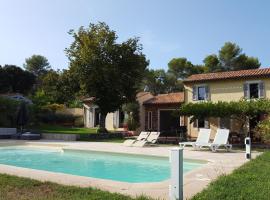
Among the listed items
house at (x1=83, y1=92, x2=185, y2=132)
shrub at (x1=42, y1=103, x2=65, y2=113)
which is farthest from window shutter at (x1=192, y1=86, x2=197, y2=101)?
shrub at (x1=42, y1=103, x2=65, y2=113)

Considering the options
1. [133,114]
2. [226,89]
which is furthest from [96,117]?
[226,89]

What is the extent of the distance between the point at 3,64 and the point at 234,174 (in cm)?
5766

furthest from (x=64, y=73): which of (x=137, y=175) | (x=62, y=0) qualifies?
(x=137, y=175)

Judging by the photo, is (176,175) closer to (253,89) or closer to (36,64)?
(253,89)

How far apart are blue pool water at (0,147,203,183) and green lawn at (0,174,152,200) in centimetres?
444

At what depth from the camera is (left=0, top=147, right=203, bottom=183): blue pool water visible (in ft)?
42.0

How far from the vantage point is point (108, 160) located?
1648 cm

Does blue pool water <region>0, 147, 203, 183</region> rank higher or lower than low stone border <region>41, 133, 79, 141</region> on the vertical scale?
lower

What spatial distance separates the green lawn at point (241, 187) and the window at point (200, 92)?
20.2m

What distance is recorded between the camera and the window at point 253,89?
27250 millimetres

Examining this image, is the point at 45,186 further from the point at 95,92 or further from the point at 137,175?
the point at 95,92

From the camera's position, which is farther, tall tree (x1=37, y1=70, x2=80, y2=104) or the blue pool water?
tall tree (x1=37, y1=70, x2=80, y2=104)

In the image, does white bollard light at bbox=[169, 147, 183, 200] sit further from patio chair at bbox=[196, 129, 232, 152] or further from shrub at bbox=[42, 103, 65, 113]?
shrub at bbox=[42, 103, 65, 113]

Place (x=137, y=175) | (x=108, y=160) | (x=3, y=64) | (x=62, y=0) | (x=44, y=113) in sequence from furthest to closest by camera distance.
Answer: (x=3, y=64) → (x=44, y=113) → (x=62, y=0) → (x=108, y=160) → (x=137, y=175)
